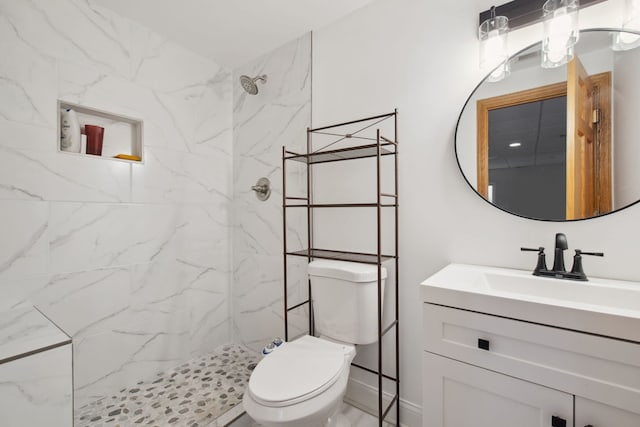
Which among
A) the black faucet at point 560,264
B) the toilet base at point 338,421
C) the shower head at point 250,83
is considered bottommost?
the toilet base at point 338,421

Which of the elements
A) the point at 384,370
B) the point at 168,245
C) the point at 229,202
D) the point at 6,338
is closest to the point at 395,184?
the point at 384,370

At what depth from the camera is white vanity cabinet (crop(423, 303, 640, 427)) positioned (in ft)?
2.54

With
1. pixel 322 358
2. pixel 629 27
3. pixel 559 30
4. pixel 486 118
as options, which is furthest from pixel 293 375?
pixel 629 27

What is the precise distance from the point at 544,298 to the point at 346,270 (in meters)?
0.80

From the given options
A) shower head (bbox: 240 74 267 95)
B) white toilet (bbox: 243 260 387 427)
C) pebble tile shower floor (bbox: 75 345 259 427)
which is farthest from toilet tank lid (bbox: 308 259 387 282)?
shower head (bbox: 240 74 267 95)

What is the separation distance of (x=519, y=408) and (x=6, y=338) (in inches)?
72.4

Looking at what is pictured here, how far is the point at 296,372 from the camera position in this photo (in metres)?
1.23

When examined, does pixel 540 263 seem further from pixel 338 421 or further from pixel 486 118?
pixel 338 421

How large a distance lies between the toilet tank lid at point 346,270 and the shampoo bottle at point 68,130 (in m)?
1.50

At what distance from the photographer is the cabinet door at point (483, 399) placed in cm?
86

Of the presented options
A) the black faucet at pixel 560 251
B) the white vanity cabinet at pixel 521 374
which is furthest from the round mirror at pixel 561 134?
the white vanity cabinet at pixel 521 374

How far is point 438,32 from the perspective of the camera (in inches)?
57.4

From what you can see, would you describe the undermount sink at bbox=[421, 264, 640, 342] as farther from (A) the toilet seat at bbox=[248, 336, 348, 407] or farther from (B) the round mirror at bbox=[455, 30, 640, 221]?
(A) the toilet seat at bbox=[248, 336, 348, 407]

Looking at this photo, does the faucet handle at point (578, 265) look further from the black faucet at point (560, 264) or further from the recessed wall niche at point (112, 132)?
the recessed wall niche at point (112, 132)
